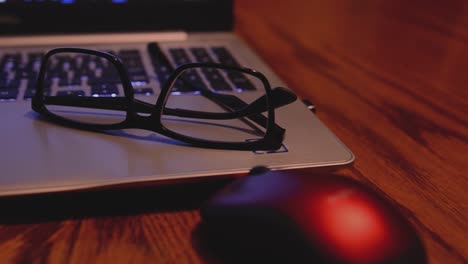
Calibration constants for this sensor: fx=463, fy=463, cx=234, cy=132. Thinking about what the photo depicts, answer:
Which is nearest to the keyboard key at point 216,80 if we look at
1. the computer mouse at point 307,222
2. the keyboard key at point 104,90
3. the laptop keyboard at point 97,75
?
the laptop keyboard at point 97,75

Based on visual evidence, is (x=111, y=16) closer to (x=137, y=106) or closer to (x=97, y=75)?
(x=97, y=75)

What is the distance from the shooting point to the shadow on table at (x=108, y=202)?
0.32 metres

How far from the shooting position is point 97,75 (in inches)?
19.7

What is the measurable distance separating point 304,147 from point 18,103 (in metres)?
0.26

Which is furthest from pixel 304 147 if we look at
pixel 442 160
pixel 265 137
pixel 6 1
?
pixel 6 1

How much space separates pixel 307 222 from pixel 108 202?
155mm

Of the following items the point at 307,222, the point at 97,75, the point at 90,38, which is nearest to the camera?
the point at 307,222

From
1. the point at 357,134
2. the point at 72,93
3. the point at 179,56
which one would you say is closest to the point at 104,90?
the point at 72,93

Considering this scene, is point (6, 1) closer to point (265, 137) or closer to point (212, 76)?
point (212, 76)

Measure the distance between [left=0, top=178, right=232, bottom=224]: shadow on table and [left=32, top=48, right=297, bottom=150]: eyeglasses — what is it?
0.13 ft

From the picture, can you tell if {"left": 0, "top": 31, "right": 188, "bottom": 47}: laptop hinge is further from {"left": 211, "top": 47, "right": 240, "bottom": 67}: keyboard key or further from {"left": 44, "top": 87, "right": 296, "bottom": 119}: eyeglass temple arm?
{"left": 44, "top": 87, "right": 296, "bottom": 119}: eyeglass temple arm

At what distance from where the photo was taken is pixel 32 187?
1.00 feet

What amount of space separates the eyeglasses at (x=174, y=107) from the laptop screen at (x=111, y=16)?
0.48 ft

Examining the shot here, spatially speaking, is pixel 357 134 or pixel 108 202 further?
pixel 357 134
